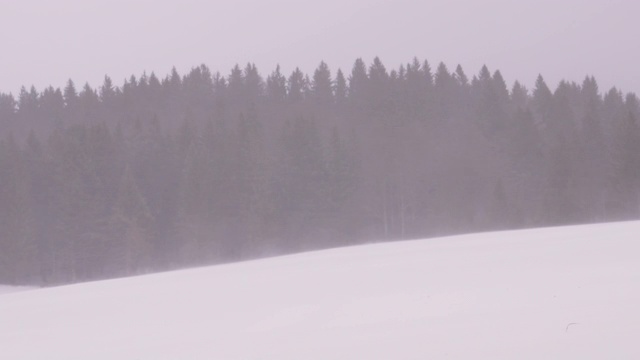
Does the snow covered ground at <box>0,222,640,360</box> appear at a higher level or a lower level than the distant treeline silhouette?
lower

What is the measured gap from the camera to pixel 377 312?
966 cm

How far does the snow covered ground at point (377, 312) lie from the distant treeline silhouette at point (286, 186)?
3088cm

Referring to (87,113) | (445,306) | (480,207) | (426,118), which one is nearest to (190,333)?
(445,306)

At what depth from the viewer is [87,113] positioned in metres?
76.1

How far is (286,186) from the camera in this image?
49188 millimetres

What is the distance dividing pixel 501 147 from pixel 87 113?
39.3 m

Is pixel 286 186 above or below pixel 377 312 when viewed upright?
above

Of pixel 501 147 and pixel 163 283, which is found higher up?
pixel 501 147

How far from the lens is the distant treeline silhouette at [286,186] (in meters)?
46.0

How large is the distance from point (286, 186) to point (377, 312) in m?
39.6

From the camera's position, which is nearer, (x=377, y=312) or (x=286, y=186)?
(x=377, y=312)

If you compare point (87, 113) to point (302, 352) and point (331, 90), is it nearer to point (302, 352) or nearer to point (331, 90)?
point (331, 90)

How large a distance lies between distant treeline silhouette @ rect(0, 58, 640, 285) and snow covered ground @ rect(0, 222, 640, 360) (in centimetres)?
3088

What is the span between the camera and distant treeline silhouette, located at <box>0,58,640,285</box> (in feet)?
151
